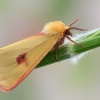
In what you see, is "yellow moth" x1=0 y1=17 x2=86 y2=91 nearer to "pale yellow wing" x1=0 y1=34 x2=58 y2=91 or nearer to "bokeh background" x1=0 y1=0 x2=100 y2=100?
"pale yellow wing" x1=0 y1=34 x2=58 y2=91

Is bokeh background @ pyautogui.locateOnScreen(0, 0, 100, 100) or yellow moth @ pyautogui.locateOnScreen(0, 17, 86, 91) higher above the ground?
bokeh background @ pyautogui.locateOnScreen(0, 0, 100, 100)

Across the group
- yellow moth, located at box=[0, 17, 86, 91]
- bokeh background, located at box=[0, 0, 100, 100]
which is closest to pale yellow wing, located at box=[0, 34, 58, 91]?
yellow moth, located at box=[0, 17, 86, 91]

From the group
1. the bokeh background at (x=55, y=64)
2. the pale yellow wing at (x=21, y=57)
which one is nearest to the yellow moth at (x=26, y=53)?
the pale yellow wing at (x=21, y=57)

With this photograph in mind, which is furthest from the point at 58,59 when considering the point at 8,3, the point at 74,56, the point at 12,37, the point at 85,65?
the point at 8,3

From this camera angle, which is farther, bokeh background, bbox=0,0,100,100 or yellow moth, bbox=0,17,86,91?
bokeh background, bbox=0,0,100,100

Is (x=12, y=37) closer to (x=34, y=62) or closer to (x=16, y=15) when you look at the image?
(x=16, y=15)

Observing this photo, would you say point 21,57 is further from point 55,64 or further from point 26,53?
point 55,64

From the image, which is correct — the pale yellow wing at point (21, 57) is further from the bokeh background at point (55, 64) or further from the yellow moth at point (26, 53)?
the bokeh background at point (55, 64)
